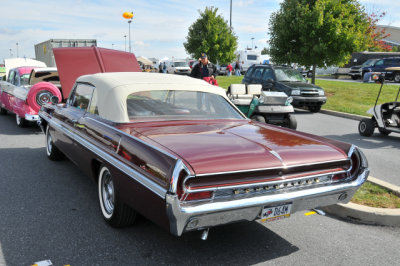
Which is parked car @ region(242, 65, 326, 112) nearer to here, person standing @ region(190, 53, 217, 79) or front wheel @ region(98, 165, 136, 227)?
person standing @ region(190, 53, 217, 79)

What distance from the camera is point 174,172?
2.70m

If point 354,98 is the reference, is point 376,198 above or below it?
below

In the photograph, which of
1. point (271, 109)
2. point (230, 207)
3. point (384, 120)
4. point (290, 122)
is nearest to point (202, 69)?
point (271, 109)

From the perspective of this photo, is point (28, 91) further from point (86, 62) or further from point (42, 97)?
point (86, 62)

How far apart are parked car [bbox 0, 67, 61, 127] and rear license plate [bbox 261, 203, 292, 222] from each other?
6.95 m

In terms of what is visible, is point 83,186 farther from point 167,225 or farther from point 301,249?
point 301,249

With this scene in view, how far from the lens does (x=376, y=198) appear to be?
14.9ft

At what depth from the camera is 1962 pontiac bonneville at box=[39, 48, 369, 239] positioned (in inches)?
110

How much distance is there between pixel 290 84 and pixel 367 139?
5.50m

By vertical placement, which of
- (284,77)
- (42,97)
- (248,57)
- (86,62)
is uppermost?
(248,57)

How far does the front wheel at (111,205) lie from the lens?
363 cm

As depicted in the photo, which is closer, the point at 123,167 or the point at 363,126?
the point at 123,167

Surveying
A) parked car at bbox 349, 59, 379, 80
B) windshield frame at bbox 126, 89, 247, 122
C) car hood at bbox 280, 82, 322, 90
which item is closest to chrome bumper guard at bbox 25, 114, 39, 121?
windshield frame at bbox 126, 89, 247, 122

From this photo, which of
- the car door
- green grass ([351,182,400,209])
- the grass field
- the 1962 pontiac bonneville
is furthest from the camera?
the grass field
